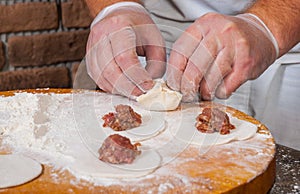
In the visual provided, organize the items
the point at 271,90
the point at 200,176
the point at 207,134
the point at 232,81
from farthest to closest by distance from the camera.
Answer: the point at 271,90 → the point at 232,81 → the point at 207,134 → the point at 200,176

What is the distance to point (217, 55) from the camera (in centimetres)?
93

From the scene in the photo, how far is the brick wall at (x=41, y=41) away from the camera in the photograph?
5.56ft

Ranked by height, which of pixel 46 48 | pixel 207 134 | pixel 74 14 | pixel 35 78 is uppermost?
pixel 207 134

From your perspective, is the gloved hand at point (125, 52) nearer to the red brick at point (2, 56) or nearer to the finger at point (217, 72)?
the finger at point (217, 72)

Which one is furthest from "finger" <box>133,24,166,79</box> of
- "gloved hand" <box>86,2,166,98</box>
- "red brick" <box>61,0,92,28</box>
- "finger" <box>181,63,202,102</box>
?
"red brick" <box>61,0,92,28</box>

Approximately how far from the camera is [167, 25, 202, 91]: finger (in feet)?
3.08

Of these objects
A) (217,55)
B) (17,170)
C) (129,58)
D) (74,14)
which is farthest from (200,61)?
(74,14)

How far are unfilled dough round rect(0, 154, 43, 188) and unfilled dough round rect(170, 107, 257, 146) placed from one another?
0.79 ft

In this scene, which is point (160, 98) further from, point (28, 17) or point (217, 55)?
point (28, 17)

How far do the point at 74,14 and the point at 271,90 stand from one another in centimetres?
83

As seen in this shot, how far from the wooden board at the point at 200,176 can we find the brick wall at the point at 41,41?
1061mm

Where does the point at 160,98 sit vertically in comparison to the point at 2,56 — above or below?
above

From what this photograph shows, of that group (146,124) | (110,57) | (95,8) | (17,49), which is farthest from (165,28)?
(17,49)

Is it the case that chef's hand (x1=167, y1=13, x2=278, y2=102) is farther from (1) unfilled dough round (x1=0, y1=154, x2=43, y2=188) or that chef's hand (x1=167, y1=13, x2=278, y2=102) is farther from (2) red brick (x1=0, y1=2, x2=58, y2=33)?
(2) red brick (x1=0, y1=2, x2=58, y2=33)
